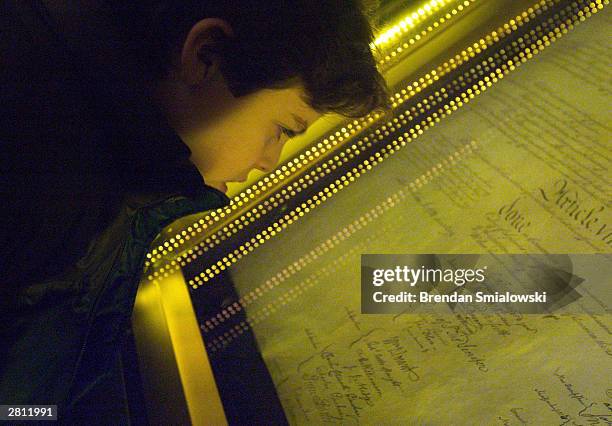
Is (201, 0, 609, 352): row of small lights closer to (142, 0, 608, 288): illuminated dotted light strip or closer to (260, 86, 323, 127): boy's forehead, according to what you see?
(142, 0, 608, 288): illuminated dotted light strip

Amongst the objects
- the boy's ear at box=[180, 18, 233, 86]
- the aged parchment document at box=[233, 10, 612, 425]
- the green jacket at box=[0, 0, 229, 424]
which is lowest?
the aged parchment document at box=[233, 10, 612, 425]

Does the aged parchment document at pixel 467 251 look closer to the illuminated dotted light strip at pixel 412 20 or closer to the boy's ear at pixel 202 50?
the illuminated dotted light strip at pixel 412 20

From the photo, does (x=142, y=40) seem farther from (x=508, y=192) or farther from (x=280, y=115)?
(x=508, y=192)

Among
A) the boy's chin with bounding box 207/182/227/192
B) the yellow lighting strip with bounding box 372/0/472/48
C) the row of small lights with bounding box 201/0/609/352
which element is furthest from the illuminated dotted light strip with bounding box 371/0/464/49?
the boy's chin with bounding box 207/182/227/192

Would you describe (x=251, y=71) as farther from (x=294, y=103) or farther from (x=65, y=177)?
(x=65, y=177)

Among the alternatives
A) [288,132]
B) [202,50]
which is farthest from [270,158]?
[202,50]

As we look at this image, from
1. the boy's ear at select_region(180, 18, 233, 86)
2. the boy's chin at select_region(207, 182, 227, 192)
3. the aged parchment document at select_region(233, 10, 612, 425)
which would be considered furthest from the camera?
the boy's chin at select_region(207, 182, 227, 192)

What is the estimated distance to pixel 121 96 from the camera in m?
0.53

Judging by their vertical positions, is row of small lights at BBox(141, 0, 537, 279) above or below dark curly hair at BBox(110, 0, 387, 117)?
below

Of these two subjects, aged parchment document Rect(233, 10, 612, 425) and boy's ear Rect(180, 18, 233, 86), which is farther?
boy's ear Rect(180, 18, 233, 86)

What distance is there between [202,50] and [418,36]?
257 mm

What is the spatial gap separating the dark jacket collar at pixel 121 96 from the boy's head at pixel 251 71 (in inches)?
1.2

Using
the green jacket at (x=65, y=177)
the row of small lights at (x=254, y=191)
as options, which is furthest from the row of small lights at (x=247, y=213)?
the green jacket at (x=65, y=177)

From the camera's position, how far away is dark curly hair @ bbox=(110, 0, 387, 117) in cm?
58
